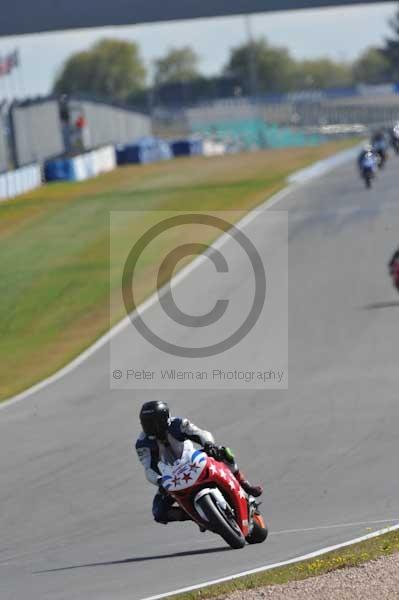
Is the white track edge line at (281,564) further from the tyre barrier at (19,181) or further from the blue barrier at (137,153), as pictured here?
the blue barrier at (137,153)

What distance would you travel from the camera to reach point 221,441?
1513 centimetres

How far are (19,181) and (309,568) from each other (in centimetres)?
4521

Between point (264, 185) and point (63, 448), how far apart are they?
33.8m

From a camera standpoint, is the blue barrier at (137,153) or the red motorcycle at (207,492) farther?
the blue barrier at (137,153)

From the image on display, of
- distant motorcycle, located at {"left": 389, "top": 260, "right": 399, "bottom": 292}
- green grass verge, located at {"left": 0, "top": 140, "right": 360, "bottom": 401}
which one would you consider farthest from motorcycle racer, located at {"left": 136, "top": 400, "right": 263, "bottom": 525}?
distant motorcycle, located at {"left": 389, "top": 260, "right": 399, "bottom": 292}

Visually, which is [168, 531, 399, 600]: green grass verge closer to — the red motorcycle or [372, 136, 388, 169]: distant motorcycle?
the red motorcycle

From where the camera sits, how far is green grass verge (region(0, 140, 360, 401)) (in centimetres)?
2484

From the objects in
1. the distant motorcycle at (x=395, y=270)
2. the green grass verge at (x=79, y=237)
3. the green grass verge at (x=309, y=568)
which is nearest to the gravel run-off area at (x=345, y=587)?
the green grass verge at (x=309, y=568)

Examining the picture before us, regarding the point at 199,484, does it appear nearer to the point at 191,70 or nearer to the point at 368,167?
the point at 368,167

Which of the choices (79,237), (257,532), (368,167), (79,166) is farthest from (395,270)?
(79,166)

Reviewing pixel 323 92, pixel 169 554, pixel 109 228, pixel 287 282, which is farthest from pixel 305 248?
pixel 323 92

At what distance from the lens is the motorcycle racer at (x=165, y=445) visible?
10.2 metres

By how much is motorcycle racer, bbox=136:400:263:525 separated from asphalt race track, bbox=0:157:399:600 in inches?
15.7

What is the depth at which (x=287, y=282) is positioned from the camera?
89.9ft
